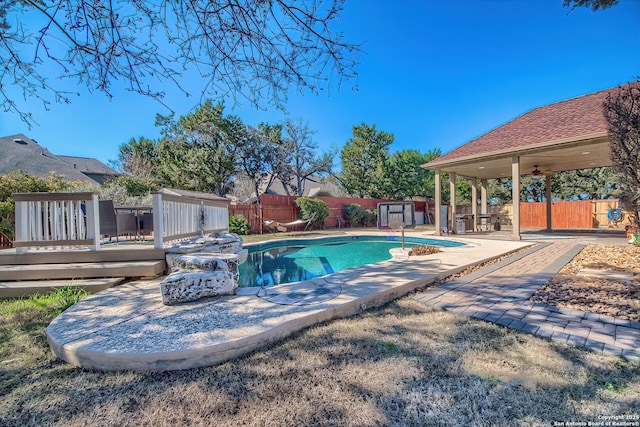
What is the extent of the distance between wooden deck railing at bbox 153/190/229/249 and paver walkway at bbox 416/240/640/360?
13.1ft

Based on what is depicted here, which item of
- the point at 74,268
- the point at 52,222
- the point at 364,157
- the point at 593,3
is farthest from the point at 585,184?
the point at 52,222

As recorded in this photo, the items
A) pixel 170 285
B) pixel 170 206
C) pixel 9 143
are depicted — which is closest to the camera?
pixel 170 285

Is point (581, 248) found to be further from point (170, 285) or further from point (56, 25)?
point (56, 25)

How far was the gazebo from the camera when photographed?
762 cm

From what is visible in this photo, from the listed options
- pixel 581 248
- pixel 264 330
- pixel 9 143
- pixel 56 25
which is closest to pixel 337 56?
pixel 56 25

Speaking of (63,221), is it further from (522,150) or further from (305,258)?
(522,150)

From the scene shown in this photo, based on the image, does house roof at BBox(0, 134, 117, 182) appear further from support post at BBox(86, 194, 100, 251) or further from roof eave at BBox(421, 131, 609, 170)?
roof eave at BBox(421, 131, 609, 170)

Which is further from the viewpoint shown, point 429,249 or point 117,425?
point 429,249

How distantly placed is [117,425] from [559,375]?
2.63 m

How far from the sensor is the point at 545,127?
8820 millimetres

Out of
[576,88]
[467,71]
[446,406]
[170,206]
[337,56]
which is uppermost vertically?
[467,71]

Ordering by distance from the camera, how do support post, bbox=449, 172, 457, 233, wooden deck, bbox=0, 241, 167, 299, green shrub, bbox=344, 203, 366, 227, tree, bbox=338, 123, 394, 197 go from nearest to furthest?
wooden deck, bbox=0, 241, 167, 299, support post, bbox=449, 172, 457, 233, green shrub, bbox=344, 203, 366, 227, tree, bbox=338, 123, 394, 197

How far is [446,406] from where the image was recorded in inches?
59.5

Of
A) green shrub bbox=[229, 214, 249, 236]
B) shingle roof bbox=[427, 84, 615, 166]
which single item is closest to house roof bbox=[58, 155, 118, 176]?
green shrub bbox=[229, 214, 249, 236]
